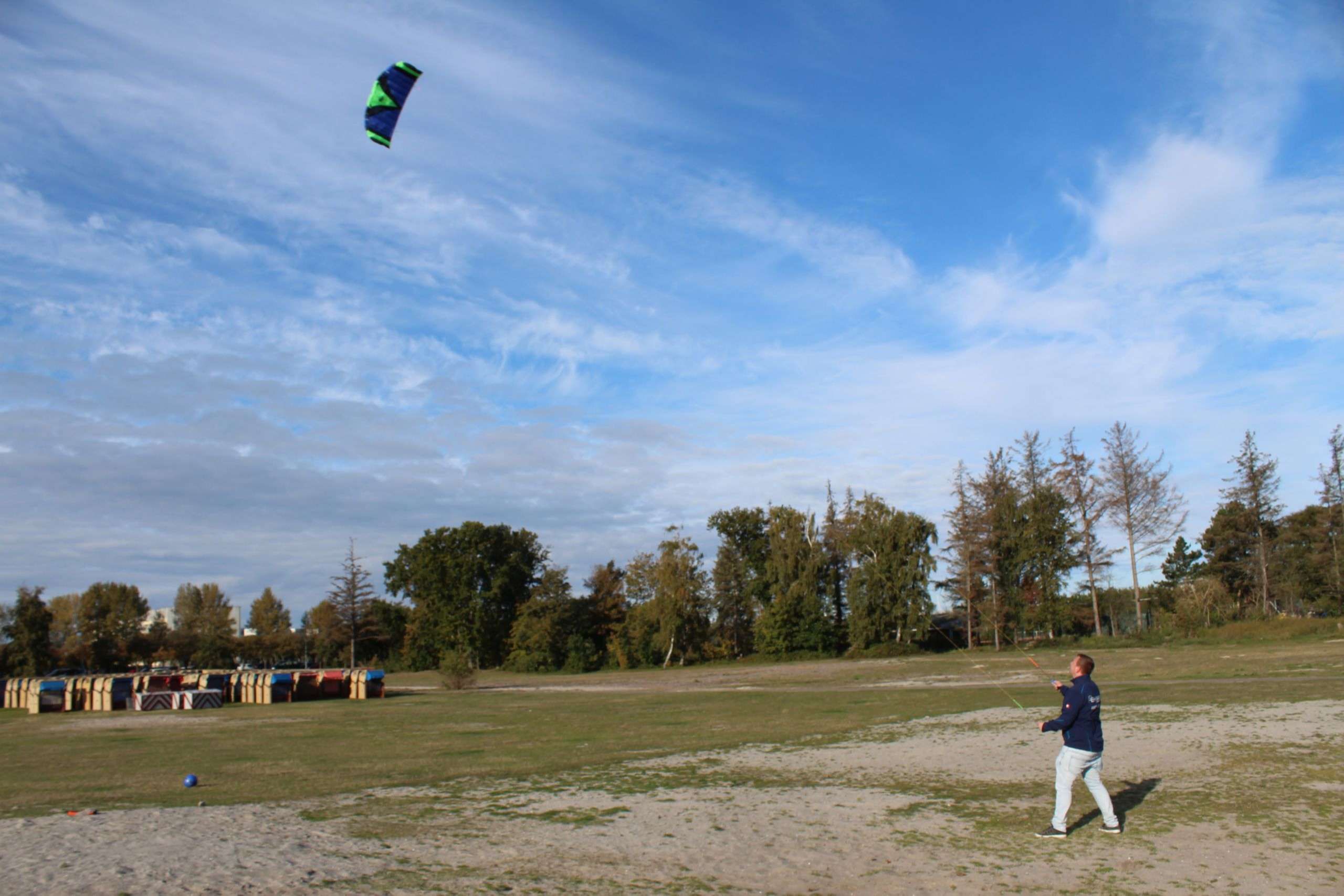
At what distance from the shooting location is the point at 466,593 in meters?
86.0

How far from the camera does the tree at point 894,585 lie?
66125mm

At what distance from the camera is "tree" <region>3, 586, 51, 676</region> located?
76.9 m

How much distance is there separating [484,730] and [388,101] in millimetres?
15058

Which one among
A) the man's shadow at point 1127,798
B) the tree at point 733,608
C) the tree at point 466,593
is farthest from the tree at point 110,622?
the man's shadow at point 1127,798

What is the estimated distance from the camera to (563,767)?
14.6 metres

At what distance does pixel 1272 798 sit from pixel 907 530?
191 feet

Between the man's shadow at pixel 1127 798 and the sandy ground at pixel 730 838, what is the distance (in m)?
0.04

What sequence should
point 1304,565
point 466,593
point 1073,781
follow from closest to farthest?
point 1073,781 → point 1304,565 → point 466,593

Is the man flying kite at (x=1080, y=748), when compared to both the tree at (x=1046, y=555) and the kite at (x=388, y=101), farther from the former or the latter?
the tree at (x=1046, y=555)

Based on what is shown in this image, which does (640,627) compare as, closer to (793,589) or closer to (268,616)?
(793,589)

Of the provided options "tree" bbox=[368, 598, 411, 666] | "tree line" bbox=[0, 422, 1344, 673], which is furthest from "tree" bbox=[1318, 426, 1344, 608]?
"tree" bbox=[368, 598, 411, 666]

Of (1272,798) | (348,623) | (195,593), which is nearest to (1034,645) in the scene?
(1272,798)

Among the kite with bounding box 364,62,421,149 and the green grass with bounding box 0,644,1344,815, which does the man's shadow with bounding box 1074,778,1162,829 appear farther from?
the kite with bounding box 364,62,421,149

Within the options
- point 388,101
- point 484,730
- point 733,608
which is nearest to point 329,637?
point 733,608
